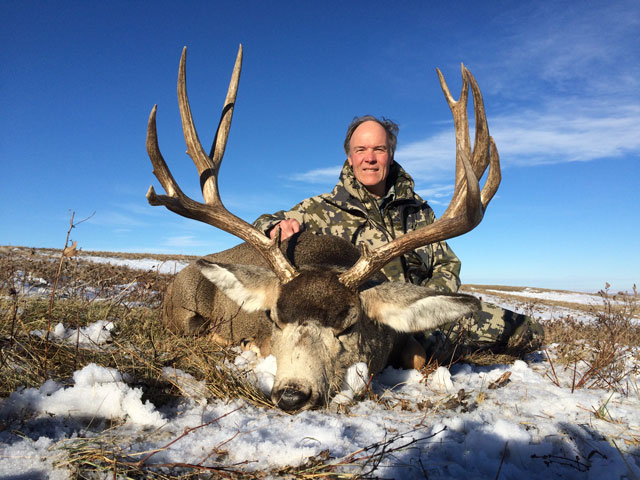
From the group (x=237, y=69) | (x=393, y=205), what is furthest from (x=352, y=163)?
(x=237, y=69)

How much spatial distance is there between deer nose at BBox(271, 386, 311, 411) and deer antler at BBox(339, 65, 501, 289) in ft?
3.57

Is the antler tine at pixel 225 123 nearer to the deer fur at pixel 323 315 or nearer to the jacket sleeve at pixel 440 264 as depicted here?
the deer fur at pixel 323 315

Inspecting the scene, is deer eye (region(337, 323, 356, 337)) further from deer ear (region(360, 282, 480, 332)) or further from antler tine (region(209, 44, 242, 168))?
antler tine (region(209, 44, 242, 168))

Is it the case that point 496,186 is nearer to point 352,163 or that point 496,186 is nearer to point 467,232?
point 467,232

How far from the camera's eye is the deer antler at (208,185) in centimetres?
403

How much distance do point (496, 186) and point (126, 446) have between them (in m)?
3.60

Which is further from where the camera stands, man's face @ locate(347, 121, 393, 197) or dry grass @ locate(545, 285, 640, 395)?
man's face @ locate(347, 121, 393, 197)

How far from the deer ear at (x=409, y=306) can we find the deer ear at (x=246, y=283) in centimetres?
99

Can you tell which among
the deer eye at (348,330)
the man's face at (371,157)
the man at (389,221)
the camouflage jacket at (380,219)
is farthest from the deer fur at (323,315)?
the man's face at (371,157)

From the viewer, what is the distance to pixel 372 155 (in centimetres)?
701

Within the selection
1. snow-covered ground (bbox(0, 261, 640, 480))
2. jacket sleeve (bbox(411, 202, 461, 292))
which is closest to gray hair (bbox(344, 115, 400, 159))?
jacket sleeve (bbox(411, 202, 461, 292))

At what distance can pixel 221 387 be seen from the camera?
323 cm

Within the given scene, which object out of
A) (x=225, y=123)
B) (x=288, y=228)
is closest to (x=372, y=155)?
→ (x=288, y=228)

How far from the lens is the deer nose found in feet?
9.84
